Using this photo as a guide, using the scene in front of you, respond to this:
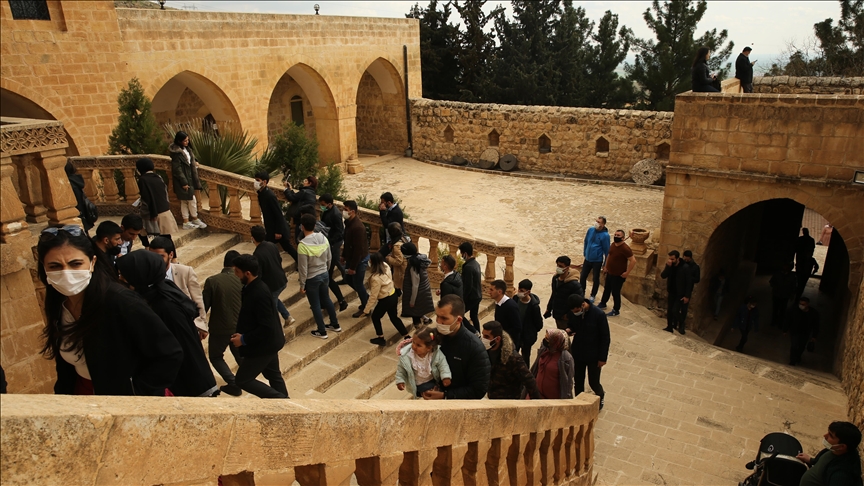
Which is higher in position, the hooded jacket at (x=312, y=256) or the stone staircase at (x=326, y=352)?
the hooded jacket at (x=312, y=256)

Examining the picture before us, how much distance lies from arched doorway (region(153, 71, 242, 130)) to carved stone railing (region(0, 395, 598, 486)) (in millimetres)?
13966

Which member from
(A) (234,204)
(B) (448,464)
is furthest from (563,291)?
(A) (234,204)

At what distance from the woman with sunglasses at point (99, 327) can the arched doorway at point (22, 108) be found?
10.6 metres

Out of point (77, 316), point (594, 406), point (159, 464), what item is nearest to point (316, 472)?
point (159, 464)

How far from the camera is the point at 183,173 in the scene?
7.79 m

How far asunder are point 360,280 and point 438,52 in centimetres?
2149

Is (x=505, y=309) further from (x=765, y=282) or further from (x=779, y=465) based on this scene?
(x=765, y=282)

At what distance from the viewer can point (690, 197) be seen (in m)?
10.4

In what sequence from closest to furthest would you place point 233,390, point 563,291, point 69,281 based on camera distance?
point 69,281, point 233,390, point 563,291

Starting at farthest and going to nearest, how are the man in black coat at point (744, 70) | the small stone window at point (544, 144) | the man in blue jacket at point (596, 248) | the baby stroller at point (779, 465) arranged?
the small stone window at point (544, 144)
the man in black coat at point (744, 70)
the man in blue jacket at point (596, 248)
the baby stroller at point (779, 465)

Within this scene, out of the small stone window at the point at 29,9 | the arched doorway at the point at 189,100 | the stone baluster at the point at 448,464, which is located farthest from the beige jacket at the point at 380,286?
the arched doorway at the point at 189,100

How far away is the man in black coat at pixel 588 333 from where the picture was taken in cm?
603

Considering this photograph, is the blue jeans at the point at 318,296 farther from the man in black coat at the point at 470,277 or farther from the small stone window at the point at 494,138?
the small stone window at the point at 494,138

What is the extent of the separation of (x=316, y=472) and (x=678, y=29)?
24.5 metres
